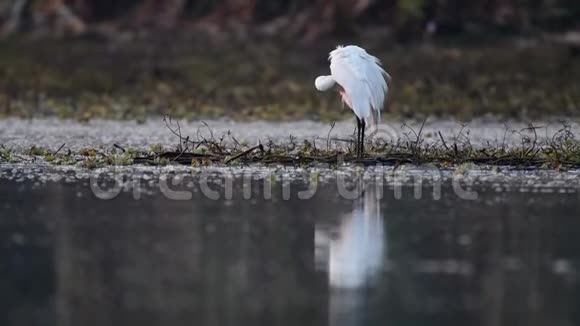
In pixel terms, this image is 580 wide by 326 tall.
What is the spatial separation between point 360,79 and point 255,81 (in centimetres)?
1022

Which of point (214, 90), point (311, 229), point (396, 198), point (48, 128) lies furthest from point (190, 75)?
point (311, 229)

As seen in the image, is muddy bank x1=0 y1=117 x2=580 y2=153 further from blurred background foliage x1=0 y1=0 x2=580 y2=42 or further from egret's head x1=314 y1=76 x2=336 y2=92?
blurred background foliage x1=0 y1=0 x2=580 y2=42

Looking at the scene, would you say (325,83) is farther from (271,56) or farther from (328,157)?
(271,56)

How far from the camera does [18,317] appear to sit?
6.49 m

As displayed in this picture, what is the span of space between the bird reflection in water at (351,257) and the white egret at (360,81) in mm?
2583

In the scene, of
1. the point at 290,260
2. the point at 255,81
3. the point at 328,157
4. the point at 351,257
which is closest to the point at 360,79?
the point at 328,157

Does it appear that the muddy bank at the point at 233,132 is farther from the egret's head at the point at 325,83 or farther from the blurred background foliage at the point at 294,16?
the blurred background foliage at the point at 294,16

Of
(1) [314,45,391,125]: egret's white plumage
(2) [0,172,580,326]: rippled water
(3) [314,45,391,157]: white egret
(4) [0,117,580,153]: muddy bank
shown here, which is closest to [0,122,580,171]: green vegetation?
(3) [314,45,391,157]: white egret

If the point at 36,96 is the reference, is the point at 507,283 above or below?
below

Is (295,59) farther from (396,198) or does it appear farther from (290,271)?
(290,271)

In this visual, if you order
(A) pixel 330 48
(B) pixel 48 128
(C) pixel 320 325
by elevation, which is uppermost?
(A) pixel 330 48

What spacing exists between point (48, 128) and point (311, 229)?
8.94 m

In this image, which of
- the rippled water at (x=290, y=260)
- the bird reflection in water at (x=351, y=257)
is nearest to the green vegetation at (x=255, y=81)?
the rippled water at (x=290, y=260)

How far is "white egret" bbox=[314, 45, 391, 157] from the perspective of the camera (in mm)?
12492
